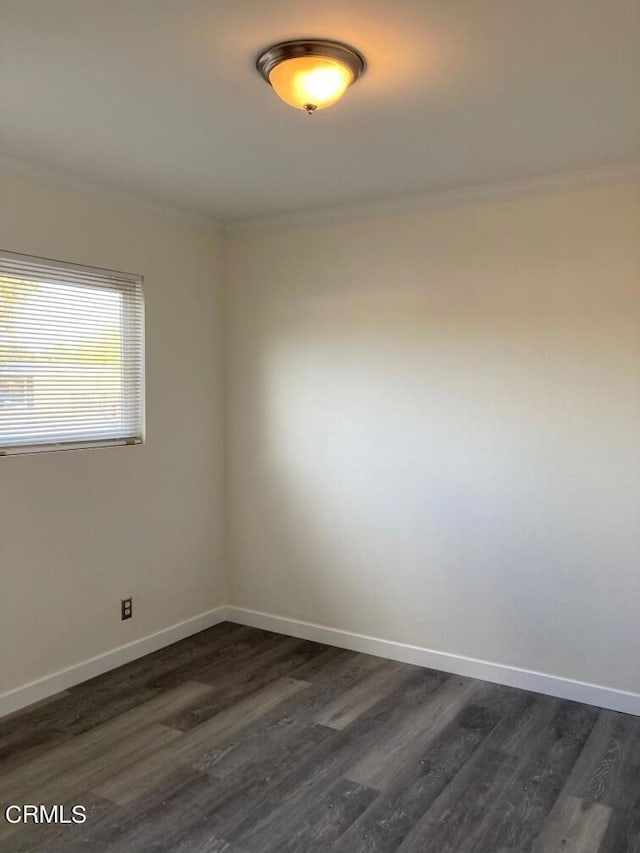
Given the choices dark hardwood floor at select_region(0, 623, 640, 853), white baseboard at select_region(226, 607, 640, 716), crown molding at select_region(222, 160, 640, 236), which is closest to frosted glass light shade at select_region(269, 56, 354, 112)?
crown molding at select_region(222, 160, 640, 236)

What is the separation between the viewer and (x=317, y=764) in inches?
110

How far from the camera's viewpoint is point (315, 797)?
258 cm

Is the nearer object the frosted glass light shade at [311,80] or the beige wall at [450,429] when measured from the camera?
the frosted glass light shade at [311,80]

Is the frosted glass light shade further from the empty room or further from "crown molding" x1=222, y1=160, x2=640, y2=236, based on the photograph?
"crown molding" x1=222, y1=160, x2=640, y2=236

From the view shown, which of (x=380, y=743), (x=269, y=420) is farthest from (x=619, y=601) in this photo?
(x=269, y=420)

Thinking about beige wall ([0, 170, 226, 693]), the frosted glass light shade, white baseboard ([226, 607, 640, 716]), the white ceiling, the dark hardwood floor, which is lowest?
the dark hardwood floor

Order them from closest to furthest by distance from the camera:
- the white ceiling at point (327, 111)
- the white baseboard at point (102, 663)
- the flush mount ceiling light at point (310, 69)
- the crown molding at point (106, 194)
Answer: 1. the white ceiling at point (327, 111)
2. the flush mount ceiling light at point (310, 69)
3. the crown molding at point (106, 194)
4. the white baseboard at point (102, 663)

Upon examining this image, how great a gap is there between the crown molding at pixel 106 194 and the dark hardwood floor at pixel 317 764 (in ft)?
7.93

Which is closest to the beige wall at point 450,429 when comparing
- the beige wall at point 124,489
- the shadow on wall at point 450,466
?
the shadow on wall at point 450,466

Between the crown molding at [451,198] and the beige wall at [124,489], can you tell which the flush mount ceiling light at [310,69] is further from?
the beige wall at [124,489]

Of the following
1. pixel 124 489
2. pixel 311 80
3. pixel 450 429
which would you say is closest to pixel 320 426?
pixel 450 429

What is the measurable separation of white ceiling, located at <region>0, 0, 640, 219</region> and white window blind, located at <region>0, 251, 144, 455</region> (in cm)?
50

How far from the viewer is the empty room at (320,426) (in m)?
2.30

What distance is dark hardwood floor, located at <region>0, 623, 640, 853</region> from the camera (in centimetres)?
237
